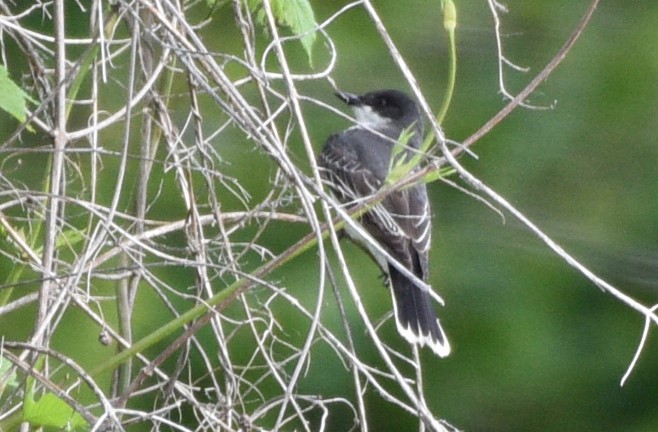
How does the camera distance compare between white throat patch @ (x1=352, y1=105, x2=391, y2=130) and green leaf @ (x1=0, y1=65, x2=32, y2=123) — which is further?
white throat patch @ (x1=352, y1=105, x2=391, y2=130)

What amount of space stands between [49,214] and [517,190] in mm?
3250

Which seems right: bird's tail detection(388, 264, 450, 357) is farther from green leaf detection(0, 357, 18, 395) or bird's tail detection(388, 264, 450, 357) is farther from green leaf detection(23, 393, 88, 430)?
green leaf detection(23, 393, 88, 430)

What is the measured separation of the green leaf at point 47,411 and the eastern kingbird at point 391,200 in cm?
122

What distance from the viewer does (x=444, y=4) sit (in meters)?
1.73

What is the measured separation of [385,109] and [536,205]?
1.12 meters

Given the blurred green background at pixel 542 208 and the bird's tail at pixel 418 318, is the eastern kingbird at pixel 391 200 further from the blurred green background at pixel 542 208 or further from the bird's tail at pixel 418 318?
the blurred green background at pixel 542 208

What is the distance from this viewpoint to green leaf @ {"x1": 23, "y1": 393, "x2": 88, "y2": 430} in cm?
156

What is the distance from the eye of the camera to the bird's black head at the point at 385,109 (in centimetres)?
373

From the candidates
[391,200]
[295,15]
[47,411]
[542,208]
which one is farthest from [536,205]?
[47,411]

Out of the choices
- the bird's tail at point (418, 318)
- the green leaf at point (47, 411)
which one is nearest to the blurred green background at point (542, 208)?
the bird's tail at point (418, 318)

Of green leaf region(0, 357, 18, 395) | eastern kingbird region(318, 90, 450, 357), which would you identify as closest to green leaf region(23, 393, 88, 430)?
green leaf region(0, 357, 18, 395)

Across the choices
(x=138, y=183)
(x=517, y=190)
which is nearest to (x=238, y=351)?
(x=517, y=190)

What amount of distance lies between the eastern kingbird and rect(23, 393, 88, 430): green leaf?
1216 millimetres

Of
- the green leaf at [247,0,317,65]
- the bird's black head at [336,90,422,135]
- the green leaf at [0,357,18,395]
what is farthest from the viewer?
the bird's black head at [336,90,422,135]
